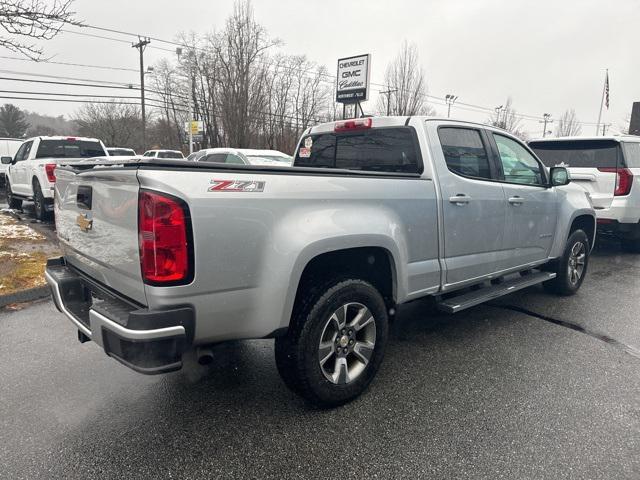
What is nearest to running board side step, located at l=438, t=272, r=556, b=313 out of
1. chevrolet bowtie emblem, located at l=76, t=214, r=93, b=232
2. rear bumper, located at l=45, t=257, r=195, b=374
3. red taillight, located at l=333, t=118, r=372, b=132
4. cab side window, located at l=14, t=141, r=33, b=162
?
red taillight, located at l=333, t=118, r=372, b=132

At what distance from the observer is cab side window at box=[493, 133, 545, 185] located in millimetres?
4152

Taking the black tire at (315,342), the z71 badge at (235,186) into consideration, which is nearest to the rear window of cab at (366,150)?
the black tire at (315,342)

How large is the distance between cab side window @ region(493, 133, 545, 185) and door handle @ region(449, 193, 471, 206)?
2.80 ft

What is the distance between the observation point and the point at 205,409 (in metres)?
2.78

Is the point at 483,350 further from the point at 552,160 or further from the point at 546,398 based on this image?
the point at 552,160

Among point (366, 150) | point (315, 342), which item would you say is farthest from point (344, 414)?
point (366, 150)

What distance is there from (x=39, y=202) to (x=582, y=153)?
439 inches

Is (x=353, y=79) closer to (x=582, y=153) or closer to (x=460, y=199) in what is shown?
(x=582, y=153)

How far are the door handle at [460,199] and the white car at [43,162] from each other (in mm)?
8658

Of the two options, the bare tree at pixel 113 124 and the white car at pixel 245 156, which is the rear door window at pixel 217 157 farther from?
the bare tree at pixel 113 124

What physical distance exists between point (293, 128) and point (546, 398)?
3560 cm

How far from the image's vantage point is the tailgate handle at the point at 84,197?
2.56 m

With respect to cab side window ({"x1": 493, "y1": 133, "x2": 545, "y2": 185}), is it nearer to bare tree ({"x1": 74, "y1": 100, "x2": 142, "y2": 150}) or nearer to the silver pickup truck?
the silver pickup truck

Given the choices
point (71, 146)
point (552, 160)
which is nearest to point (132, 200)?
point (552, 160)
